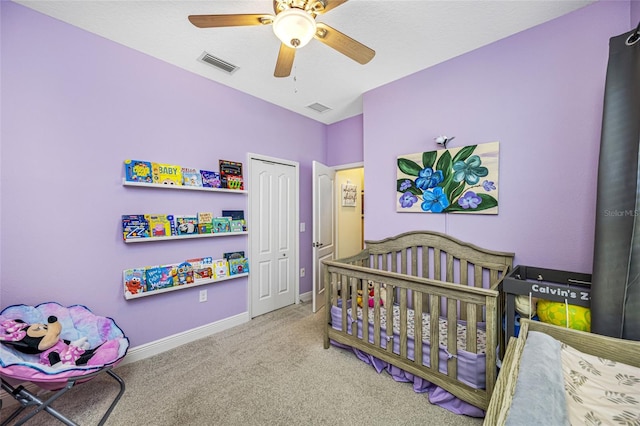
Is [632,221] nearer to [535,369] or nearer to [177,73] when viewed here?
[535,369]

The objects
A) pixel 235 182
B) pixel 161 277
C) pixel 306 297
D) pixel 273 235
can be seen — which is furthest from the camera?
pixel 306 297

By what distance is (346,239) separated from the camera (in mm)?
4246

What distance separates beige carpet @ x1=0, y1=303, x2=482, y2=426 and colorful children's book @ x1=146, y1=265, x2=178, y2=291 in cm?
64

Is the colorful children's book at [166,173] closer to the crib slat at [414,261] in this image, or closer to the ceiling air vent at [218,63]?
the ceiling air vent at [218,63]

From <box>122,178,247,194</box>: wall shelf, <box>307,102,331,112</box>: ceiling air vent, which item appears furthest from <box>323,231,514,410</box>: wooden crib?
<box>307,102,331,112</box>: ceiling air vent

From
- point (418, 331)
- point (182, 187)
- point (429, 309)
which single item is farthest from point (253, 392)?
point (182, 187)

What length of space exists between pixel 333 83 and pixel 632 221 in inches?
99.3

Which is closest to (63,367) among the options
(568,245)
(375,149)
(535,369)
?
(535,369)

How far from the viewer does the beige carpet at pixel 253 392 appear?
1584 millimetres

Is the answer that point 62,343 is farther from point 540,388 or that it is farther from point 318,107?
point 318,107

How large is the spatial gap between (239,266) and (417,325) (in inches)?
77.1

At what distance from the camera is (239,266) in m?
2.88

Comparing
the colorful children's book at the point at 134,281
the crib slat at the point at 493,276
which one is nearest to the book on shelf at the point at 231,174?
the colorful children's book at the point at 134,281

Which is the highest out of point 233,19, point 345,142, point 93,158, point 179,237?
point 233,19
